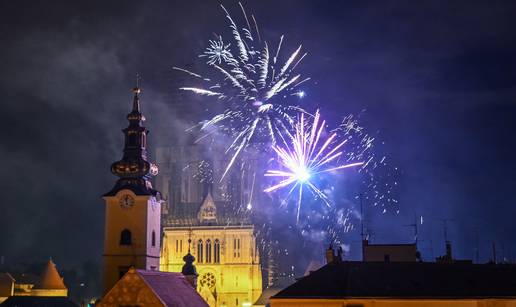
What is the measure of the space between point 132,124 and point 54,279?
55051 mm

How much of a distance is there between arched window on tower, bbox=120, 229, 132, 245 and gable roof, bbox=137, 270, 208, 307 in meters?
13.2

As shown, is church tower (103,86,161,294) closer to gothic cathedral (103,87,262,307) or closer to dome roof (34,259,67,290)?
gothic cathedral (103,87,262,307)

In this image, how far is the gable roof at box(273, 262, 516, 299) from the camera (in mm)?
49594

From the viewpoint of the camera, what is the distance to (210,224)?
398 ft

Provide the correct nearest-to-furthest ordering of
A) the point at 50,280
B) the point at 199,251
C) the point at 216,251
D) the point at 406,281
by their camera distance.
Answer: the point at 406,281 → the point at 50,280 → the point at 216,251 → the point at 199,251

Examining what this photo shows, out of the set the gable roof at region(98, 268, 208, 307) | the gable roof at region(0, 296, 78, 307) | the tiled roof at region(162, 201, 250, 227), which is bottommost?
the gable roof at region(98, 268, 208, 307)

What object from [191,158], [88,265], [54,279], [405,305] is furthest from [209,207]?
[405,305]

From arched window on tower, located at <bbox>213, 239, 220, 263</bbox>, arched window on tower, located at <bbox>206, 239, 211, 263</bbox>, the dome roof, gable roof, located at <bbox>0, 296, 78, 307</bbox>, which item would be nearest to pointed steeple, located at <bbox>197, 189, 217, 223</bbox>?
arched window on tower, located at <bbox>206, 239, 211, 263</bbox>

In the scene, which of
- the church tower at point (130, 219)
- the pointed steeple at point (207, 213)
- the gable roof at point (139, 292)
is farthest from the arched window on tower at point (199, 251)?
the gable roof at point (139, 292)

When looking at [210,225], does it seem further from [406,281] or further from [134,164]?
[406,281]

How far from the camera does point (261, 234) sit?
4766 inches

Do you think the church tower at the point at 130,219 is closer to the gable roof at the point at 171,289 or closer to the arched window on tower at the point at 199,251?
the gable roof at the point at 171,289

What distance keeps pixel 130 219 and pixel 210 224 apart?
56.2 m

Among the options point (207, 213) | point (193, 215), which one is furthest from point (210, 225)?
point (193, 215)
